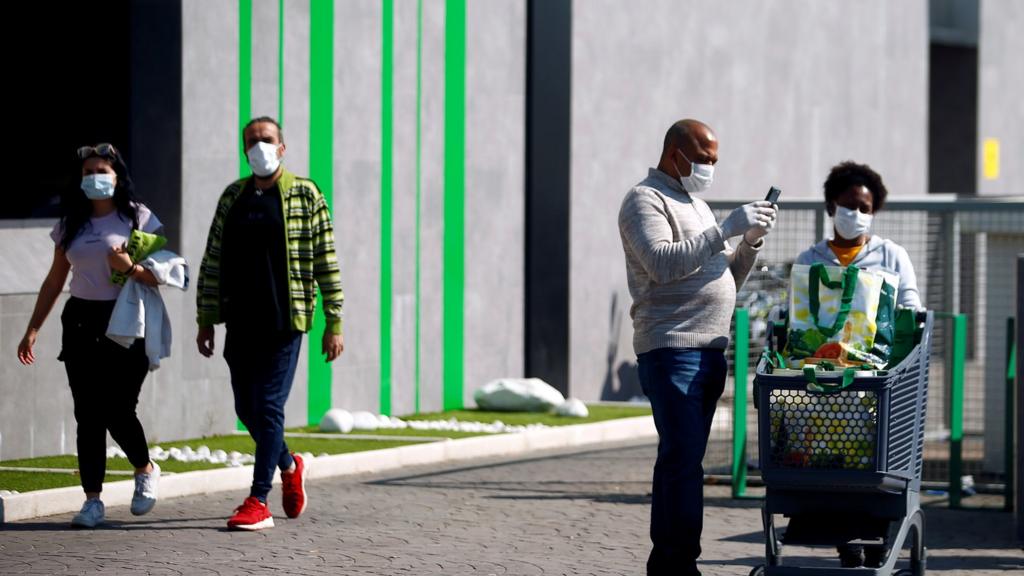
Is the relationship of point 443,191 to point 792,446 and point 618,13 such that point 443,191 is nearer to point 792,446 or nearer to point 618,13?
point 618,13

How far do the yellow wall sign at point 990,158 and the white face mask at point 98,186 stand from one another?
18.3 meters

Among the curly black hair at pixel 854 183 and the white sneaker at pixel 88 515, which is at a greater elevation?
the curly black hair at pixel 854 183

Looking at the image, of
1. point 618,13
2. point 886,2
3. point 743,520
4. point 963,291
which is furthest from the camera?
point 886,2

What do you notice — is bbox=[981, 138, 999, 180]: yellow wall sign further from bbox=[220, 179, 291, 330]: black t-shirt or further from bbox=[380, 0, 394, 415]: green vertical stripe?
bbox=[220, 179, 291, 330]: black t-shirt

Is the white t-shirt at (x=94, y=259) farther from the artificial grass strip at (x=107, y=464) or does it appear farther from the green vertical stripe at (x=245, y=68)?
the green vertical stripe at (x=245, y=68)

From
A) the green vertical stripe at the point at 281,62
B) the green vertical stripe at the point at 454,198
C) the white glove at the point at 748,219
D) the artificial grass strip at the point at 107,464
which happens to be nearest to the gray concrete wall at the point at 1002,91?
the green vertical stripe at the point at 454,198

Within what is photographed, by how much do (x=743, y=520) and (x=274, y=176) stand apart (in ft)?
10.4

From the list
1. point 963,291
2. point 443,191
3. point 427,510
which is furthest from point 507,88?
point 427,510

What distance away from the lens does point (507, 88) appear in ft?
53.0

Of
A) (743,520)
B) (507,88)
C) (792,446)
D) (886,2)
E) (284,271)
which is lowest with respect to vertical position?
(743,520)

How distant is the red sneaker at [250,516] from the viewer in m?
9.05

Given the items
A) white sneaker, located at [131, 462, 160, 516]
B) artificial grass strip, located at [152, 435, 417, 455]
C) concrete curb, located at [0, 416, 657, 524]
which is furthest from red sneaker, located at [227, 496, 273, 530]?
artificial grass strip, located at [152, 435, 417, 455]

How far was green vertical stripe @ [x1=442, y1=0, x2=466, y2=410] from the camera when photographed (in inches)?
611

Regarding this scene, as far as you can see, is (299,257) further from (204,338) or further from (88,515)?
(88,515)
